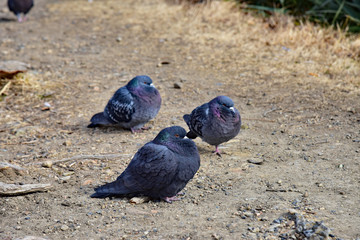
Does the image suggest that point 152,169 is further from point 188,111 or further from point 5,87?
point 5,87

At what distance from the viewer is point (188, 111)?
5.71 meters

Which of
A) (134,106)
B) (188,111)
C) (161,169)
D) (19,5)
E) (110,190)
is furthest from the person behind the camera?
(19,5)

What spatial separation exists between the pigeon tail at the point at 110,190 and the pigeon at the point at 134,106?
1.55m

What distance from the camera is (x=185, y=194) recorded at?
378 cm

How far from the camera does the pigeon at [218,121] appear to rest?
4309mm


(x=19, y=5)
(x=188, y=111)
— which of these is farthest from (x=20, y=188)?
(x=19, y=5)

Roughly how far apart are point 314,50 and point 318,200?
4.32 metres

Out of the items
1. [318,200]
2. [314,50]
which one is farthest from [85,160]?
[314,50]

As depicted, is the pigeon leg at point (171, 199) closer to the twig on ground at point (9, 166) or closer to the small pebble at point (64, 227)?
the small pebble at point (64, 227)

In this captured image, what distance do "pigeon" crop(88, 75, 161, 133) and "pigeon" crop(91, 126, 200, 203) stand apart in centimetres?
152

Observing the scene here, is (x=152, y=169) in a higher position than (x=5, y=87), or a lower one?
higher

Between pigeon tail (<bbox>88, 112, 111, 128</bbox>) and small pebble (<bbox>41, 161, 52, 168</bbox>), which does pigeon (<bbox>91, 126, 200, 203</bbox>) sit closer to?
small pebble (<bbox>41, 161, 52, 168</bbox>)

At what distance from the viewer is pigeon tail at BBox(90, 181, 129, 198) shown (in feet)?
11.7

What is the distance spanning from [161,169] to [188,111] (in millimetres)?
2313
